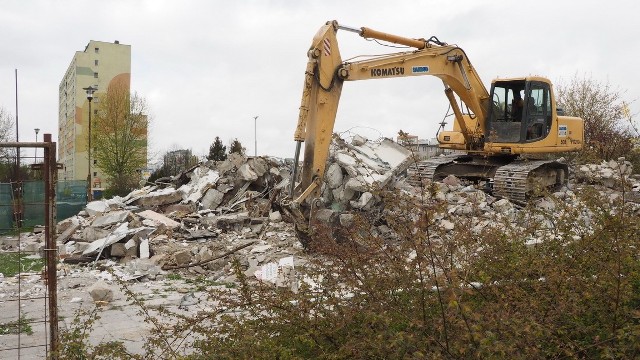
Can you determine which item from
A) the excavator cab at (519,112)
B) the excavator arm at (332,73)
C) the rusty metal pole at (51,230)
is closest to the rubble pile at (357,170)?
the excavator arm at (332,73)

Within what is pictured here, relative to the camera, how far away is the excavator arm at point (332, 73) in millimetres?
11117

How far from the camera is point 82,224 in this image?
1495 cm

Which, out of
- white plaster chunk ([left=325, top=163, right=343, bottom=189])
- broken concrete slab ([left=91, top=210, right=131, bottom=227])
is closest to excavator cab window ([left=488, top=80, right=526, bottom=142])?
white plaster chunk ([left=325, top=163, right=343, bottom=189])

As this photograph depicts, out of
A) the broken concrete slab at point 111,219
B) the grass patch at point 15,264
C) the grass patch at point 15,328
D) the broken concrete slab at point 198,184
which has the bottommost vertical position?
the grass patch at point 15,328

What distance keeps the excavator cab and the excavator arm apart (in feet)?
3.44

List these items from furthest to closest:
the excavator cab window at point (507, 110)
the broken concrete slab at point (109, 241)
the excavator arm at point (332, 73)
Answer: the excavator cab window at point (507, 110) → the broken concrete slab at point (109, 241) → the excavator arm at point (332, 73)

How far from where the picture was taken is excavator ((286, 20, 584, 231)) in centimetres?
1120

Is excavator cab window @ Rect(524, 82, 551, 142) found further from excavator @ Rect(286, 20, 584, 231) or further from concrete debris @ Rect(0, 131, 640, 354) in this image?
concrete debris @ Rect(0, 131, 640, 354)

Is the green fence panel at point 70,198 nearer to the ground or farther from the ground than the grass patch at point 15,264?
farther from the ground

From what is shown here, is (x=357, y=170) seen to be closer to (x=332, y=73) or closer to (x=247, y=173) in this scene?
(x=332, y=73)

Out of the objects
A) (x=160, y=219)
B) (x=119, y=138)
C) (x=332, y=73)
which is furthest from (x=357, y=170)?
(x=119, y=138)

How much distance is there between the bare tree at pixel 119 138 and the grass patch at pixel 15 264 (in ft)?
80.3

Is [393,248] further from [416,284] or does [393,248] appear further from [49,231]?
[49,231]

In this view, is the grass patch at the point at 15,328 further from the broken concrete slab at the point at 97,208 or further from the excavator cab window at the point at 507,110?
the excavator cab window at the point at 507,110
